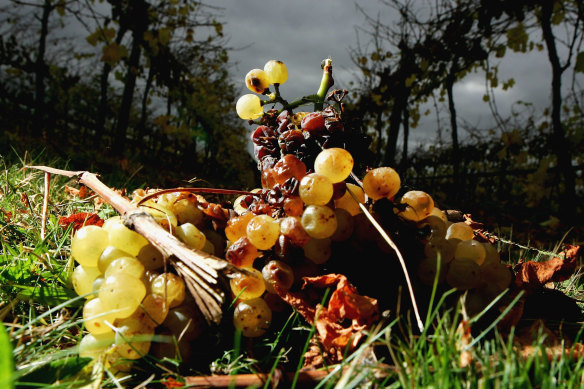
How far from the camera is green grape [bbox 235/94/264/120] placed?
41.3 inches

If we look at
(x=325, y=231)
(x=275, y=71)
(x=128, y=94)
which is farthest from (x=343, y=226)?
(x=128, y=94)

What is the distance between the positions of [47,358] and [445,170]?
8592mm

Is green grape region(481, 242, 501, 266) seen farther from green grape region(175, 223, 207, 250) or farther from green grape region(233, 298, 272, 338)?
green grape region(175, 223, 207, 250)

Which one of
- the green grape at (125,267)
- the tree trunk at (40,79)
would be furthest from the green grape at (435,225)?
the tree trunk at (40,79)

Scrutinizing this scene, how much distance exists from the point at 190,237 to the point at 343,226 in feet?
1.03

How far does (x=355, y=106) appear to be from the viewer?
9328 mm

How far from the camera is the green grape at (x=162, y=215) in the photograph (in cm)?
85

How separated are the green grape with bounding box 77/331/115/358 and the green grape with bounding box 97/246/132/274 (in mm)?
130

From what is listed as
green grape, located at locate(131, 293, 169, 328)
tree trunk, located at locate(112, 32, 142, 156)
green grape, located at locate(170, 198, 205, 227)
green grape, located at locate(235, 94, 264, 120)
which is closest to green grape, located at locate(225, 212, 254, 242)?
green grape, located at locate(170, 198, 205, 227)

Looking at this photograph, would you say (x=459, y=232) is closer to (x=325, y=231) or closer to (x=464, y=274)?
(x=464, y=274)

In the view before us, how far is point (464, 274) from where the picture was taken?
775 mm

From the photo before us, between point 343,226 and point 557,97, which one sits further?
point 557,97

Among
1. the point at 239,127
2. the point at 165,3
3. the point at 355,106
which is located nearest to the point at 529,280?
the point at 165,3

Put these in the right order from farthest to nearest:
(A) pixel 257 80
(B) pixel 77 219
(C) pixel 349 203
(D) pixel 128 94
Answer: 1. (D) pixel 128 94
2. (B) pixel 77 219
3. (A) pixel 257 80
4. (C) pixel 349 203
